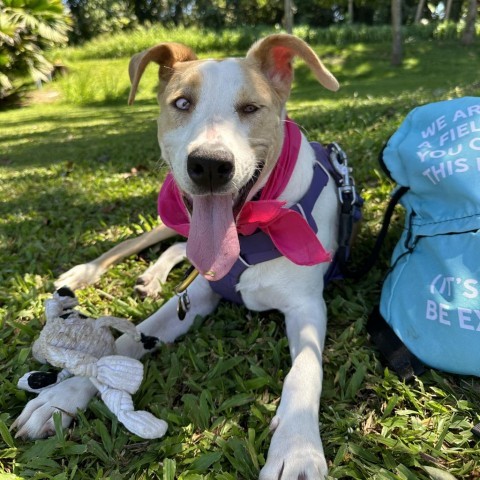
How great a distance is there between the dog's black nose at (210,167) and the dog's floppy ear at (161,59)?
972mm

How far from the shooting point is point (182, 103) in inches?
95.6

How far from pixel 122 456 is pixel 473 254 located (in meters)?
1.81

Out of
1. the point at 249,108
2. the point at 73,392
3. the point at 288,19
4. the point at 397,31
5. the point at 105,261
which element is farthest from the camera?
the point at 397,31

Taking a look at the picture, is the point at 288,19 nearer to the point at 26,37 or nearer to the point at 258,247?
the point at 26,37

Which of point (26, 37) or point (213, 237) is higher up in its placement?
point (26, 37)

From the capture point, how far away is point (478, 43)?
21.1 metres

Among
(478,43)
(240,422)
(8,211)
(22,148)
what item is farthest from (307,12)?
(240,422)

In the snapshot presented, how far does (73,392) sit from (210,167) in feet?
4.13

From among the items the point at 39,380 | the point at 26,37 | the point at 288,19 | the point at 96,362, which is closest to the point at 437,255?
the point at 96,362

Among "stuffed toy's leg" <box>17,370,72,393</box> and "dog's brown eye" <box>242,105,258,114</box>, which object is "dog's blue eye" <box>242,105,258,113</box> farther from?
"stuffed toy's leg" <box>17,370,72,393</box>

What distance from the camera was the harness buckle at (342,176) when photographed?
2.88 m

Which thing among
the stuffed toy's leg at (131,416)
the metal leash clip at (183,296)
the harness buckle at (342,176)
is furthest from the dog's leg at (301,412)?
the harness buckle at (342,176)

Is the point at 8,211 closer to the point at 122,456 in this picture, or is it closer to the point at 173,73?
the point at 173,73

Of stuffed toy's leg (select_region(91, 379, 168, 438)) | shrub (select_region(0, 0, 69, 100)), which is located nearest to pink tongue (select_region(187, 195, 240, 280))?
stuffed toy's leg (select_region(91, 379, 168, 438))
